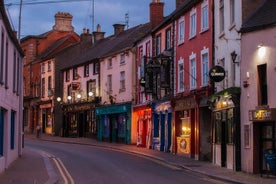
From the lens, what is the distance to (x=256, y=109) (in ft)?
71.7

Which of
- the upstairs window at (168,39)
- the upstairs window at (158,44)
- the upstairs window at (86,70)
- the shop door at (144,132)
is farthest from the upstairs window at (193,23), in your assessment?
the upstairs window at (86,70)

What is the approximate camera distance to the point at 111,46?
173 feet

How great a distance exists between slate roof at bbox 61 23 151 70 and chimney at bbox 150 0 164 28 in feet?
9.77

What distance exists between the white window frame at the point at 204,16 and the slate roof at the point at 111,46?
46.4ft

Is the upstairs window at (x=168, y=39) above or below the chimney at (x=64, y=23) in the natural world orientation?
below

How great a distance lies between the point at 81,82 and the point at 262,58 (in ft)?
117

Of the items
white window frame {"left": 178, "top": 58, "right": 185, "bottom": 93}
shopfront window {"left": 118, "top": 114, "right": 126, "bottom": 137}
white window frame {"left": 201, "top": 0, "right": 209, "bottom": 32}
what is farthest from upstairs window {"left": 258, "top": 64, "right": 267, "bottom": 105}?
shopfront window {"left": 118, "top": 114, "right": 126, "bottom": 137}

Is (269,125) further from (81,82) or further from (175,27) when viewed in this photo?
(81,82)

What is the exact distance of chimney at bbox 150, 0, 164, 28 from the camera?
4094 cm

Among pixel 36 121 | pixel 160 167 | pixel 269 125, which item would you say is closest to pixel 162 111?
pixel 160 167

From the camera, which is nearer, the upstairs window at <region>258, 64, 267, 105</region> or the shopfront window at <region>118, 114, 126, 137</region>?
the upstairs window at <region>258, 64, 267, 105</region>

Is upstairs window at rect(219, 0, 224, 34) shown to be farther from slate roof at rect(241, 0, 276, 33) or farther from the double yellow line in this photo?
the double yellow line

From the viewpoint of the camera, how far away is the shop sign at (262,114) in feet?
68.5

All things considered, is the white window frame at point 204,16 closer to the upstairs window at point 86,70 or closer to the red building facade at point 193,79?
the red building facade at point 193,79
